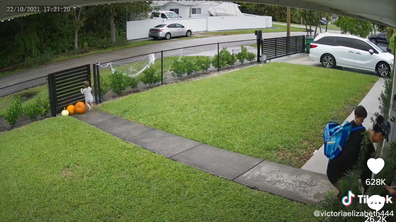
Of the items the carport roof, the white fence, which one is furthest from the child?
the white fence

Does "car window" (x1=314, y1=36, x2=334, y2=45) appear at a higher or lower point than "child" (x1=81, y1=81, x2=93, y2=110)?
higher

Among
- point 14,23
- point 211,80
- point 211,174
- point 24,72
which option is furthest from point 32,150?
point 14,23

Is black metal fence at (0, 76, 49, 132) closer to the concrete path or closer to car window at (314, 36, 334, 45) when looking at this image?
the concrete path

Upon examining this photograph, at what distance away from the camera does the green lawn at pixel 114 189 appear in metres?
6.01

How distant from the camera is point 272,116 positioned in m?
10.7

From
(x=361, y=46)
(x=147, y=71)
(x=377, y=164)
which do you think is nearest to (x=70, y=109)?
(x=147, y=71)

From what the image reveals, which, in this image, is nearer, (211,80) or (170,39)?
(211,80)

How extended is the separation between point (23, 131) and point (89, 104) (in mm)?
2349

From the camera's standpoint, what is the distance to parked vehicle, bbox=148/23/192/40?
3247cm

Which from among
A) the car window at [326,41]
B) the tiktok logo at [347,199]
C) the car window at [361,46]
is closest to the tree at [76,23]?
the car window at [326,41]

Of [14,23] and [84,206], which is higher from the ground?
[14,23]

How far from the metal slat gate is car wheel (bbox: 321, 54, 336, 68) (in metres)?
11.3

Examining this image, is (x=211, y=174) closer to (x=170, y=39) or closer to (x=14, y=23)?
(x=14, y=23)

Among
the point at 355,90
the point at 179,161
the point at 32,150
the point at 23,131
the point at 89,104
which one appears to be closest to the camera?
the point at 179,161
